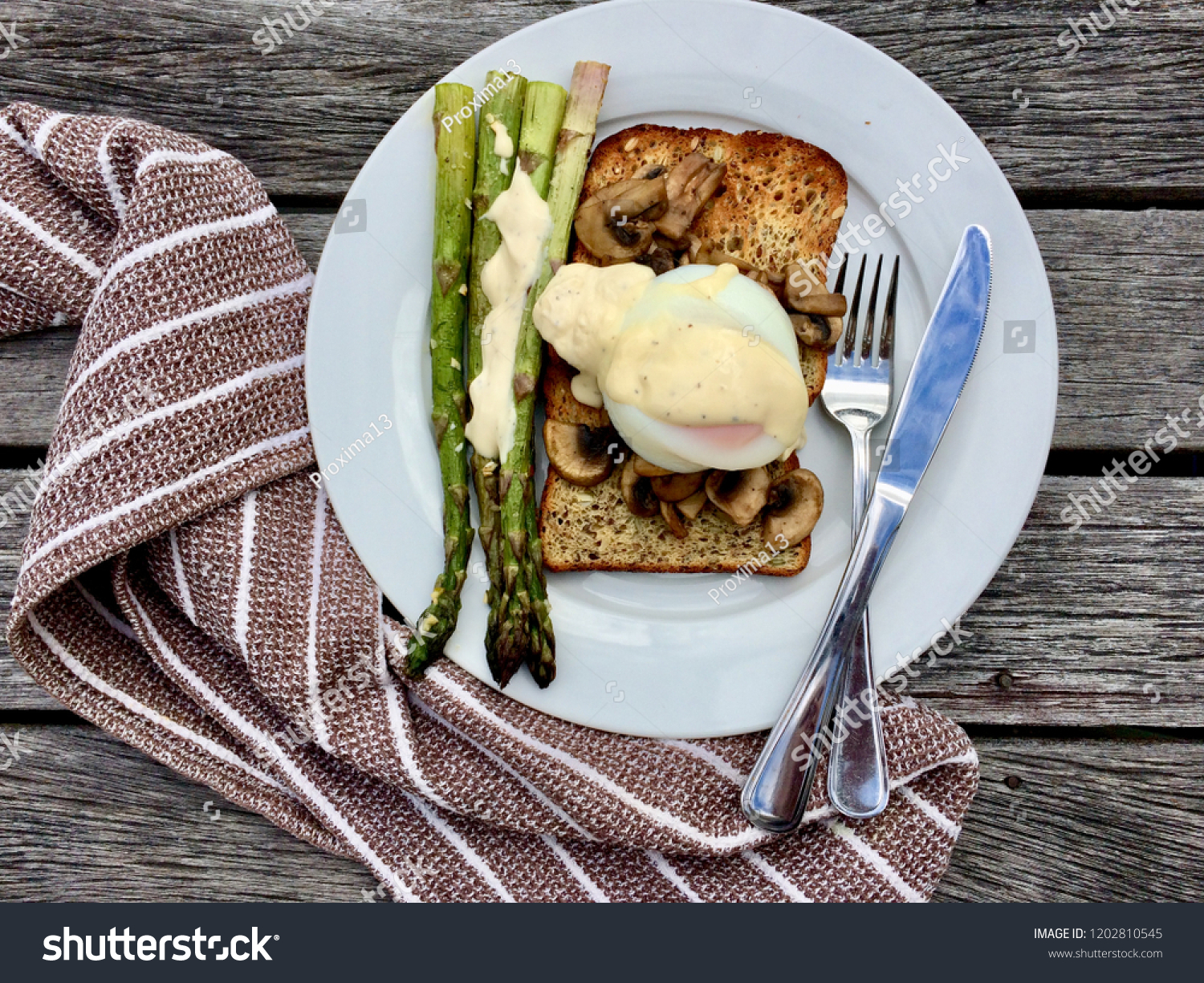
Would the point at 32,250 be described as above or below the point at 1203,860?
above

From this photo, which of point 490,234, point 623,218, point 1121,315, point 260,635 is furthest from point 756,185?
point 260,635

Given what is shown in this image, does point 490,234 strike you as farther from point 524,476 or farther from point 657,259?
point 524,476

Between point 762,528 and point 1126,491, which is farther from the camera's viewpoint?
point 1126,491

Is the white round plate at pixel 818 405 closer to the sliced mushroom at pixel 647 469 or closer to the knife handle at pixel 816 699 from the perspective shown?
the knife handle at pixel 816 699

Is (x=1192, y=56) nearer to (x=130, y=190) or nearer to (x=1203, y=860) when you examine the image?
(x=1203, y=860)

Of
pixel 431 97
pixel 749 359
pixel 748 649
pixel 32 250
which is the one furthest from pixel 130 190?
pixel 748 649

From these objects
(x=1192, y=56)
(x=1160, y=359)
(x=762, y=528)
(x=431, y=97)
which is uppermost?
(x=1192, y=56)

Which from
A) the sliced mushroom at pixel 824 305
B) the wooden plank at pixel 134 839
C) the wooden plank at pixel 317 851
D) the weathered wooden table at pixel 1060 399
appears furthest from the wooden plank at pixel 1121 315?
the wooden plank at pixel 134 839
